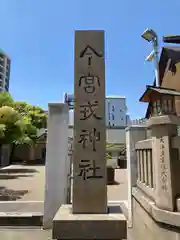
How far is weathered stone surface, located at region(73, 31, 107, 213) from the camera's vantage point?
11.6 ft

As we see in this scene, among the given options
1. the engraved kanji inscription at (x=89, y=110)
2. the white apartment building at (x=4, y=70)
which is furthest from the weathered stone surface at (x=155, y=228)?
the white apartment building at (x=4, y=70)

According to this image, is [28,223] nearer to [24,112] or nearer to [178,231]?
[178,231]

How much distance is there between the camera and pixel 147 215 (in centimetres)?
334

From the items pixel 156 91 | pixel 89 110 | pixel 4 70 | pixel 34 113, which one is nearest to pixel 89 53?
pixel 89 110

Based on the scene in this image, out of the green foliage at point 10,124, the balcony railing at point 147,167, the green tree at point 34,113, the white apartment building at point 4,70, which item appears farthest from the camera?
the white apartment building at point 4,70

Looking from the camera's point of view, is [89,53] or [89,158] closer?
[89,158]

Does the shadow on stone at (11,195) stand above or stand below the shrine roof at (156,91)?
below

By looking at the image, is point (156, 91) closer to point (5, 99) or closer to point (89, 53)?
point (89, 53)

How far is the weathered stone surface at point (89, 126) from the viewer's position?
353 cm

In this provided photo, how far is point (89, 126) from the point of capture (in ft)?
12.2

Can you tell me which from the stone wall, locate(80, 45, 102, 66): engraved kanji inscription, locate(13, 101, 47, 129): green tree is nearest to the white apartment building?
locate(13, 101, 47, 129): green tree

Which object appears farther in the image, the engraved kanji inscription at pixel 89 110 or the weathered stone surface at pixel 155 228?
the engraved kanji inscription at pixel 89 110

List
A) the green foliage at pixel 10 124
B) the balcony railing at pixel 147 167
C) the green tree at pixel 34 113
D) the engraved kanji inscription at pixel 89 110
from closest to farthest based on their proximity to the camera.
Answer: the balcony railing at pixel 147 167 → the engraved kanji inscription at pixel 89 110 → the green foliage at pixel 10 124 → the green tree at pixel 34 113

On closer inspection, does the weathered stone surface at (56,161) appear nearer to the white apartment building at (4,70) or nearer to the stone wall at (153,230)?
the stone wall at (153,230)
